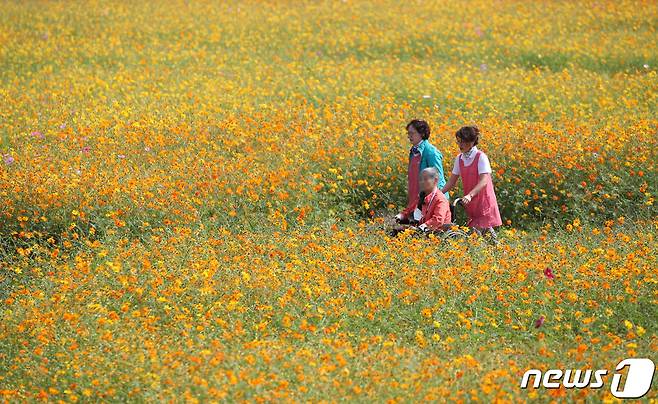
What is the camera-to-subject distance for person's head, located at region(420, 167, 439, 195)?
28.7ft

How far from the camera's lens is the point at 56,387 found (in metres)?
6.05

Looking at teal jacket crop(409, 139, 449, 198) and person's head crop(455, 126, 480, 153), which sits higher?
person's head crop(455, 126, 480, 153)

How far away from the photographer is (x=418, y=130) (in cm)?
915

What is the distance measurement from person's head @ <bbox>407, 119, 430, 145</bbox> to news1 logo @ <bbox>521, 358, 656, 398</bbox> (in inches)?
139

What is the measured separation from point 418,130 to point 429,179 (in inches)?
24.5

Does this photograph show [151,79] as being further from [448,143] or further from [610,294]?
[610,294]

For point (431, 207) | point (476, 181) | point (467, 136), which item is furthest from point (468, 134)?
point (431, 207)

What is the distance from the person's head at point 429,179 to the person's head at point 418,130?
0.47 metres

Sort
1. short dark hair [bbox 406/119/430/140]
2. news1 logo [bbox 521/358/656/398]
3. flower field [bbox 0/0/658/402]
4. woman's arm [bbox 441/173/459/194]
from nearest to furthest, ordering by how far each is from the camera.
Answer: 1. news1 logo [bbox 521/358/656/398]
2. flower field [bbox 0/0/658/402]
3. woman's arm [bbox 441/173/459/194]
4. short dark hair [bbox 406/119/430/140]

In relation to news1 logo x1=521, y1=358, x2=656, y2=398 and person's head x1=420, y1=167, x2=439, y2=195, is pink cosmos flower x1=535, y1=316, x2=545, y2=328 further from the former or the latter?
person's head x1=420, y1=167, x2=439, y2=195

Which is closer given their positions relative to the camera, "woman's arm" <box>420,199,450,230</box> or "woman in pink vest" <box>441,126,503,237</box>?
"woman's arm" <box>420,199,450,230</box>

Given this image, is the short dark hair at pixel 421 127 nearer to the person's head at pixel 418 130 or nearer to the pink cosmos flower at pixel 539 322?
the person's head at pixel 418 130

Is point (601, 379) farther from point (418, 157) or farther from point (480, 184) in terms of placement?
point (418, 157)

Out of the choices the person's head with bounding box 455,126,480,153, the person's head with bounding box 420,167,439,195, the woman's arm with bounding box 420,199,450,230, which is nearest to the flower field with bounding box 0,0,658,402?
→ the woman's arm with bounding box 420,199,450,230
